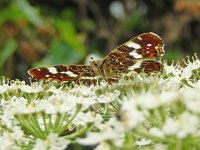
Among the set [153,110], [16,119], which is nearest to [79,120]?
[16,119]

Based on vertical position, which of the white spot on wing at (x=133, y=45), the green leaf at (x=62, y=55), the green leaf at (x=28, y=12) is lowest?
the white spot on wing at (x=133, y=45)

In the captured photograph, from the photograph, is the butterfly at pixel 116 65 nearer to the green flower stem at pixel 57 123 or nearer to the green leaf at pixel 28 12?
the green flower stem at pixel 57 123

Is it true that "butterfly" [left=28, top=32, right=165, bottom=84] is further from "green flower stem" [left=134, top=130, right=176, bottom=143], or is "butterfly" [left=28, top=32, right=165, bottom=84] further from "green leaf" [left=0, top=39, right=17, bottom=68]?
"green leaf" [left=0, top=39, right=17, bottom=68]

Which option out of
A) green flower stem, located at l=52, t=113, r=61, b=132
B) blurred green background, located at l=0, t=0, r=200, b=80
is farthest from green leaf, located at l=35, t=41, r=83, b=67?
green flower stem, located at l=52, t=113, r=61, b=132

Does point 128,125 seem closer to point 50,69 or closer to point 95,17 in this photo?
A: point 50,69

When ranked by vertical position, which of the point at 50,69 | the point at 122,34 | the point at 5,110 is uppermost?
the point at 122,34

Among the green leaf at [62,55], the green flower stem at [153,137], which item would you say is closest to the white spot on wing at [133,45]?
the green flower stem at [153,137]
